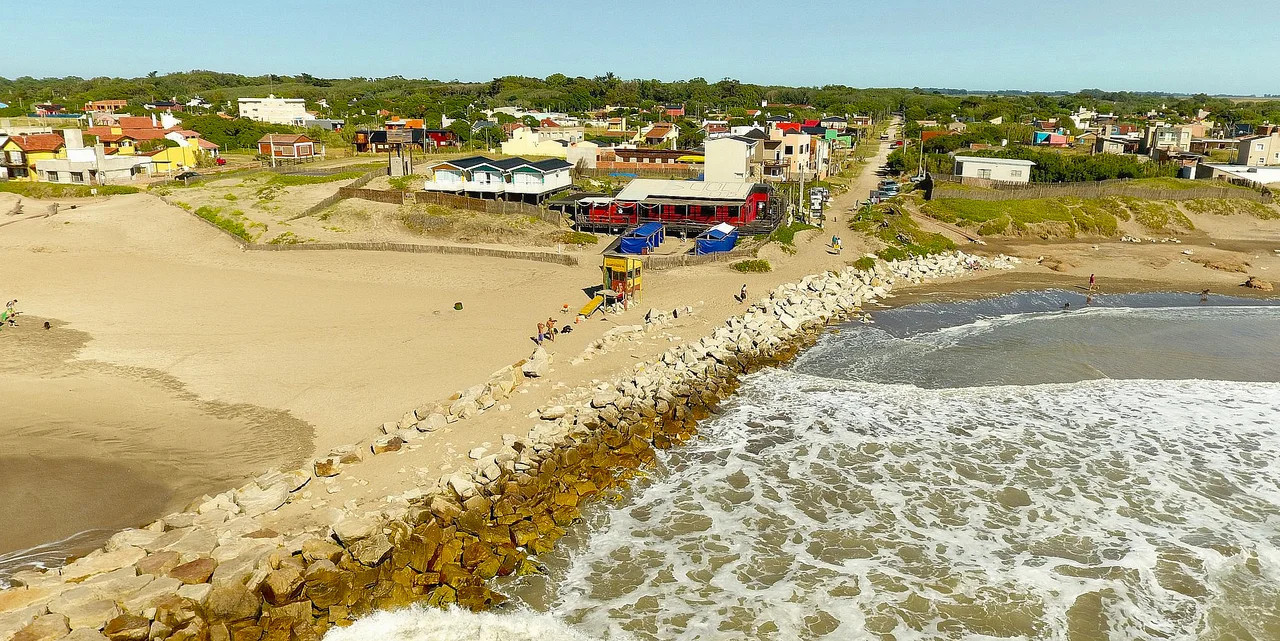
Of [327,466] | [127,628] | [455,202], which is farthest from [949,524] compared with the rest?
[455,202]

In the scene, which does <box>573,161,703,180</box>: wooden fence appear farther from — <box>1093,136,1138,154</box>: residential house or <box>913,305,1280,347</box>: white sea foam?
<box>1093,136,1138,154</box>: residential house

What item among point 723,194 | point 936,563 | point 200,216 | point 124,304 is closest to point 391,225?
point 200,216

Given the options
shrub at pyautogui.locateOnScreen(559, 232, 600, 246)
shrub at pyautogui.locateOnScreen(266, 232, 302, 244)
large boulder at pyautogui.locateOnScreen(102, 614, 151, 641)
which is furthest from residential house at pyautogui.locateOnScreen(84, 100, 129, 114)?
large boulder at pyautogui.locateOnScreen(102, 614, 151, 641)

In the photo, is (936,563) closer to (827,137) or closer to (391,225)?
(391,225)

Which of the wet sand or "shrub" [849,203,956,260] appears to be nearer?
the wet sand

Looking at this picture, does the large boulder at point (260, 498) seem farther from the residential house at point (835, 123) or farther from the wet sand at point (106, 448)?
the residential house at point (835, 123)

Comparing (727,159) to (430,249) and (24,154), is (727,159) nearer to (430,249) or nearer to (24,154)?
(430,249)

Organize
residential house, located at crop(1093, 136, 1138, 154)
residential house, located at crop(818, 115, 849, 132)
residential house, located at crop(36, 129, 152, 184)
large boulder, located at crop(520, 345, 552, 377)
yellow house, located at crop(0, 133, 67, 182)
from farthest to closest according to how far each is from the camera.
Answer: residential house, located at crop(818, 115, 849, 132) < residential house, located at crop(1093, 136, 1138, 154) < yellow house, located at crop(0, 133, 67, 182) < residential house, located at crop(36, 129, 152, 184) < large boulder, located at crop(520, 345, 552, 377)

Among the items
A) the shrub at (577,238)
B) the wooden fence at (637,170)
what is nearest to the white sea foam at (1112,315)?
the shrub at (577,238)
